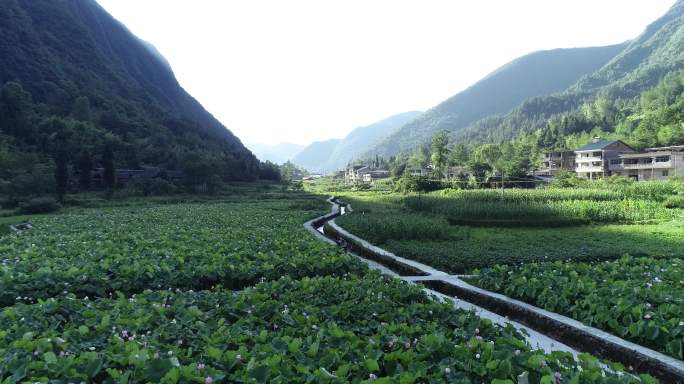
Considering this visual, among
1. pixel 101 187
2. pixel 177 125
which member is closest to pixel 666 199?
pixel 101 187

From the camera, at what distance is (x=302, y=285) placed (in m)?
8.45

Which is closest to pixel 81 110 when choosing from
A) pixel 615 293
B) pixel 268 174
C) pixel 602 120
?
pixel 268 174

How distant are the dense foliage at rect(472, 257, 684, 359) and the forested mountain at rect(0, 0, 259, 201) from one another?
50043 mm

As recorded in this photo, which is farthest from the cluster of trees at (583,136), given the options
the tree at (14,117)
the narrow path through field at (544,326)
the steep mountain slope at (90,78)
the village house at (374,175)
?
the tree at (14,117)

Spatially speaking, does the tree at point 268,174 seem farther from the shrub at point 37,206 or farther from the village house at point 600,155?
the village house at point 600,155

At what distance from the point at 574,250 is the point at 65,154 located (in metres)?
53.9

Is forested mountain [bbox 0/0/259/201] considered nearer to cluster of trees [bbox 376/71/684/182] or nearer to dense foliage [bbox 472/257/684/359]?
cluster of trees [bbox 376/71/684/182]

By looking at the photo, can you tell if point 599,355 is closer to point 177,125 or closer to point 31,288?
point 31,288

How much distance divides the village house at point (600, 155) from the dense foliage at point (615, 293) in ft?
219

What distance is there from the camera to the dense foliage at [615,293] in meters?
6.92

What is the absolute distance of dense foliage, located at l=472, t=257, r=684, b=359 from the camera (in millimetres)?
6922

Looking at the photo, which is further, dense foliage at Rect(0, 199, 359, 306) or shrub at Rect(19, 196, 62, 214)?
shrub at Rect(19, 196, 62, 214)

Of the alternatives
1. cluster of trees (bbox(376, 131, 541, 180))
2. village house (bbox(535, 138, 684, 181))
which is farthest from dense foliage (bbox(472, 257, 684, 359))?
cluster of trees (bbox(376, 131, 541, 180))

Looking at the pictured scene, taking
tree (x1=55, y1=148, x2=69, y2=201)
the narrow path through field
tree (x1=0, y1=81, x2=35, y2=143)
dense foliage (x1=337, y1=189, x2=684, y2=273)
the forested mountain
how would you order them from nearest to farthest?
the narrow path through field
dense foliage (x1=337, y1=189, x2=684, y2=273)
tree (x1=55, y1=148, x2=69, y2=201)
the forested mountain
tree (x1=0, y1=81, x2=35, y2=143)
